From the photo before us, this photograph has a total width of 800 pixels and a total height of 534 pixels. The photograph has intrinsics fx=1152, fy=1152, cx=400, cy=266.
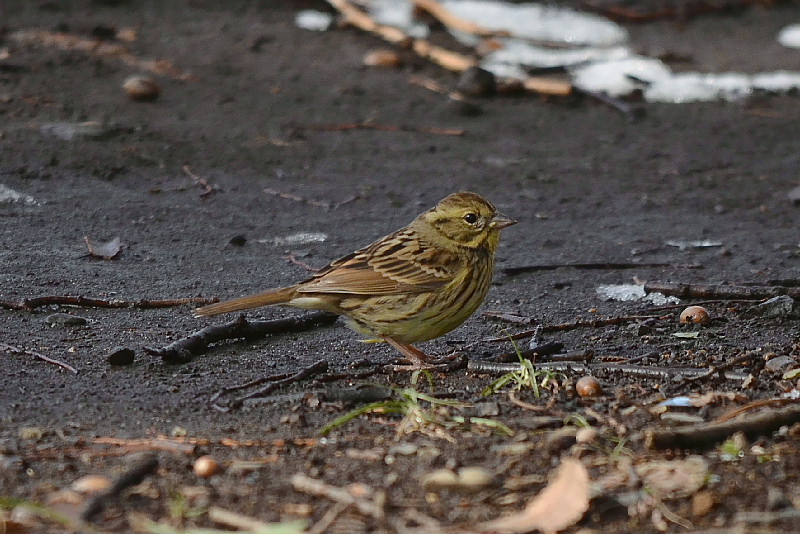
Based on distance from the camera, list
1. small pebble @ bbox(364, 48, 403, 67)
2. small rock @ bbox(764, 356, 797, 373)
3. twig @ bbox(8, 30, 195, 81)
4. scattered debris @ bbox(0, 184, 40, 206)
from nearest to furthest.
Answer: small rock @ bbox(764, 356, 797, 373), scattered debris @ bbox(0, 184, 40, 206), twig @ bbox(8, 30, 195, 81), small pebble @ bbox(364, 48, 403, 67)

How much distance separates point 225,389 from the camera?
193 inches

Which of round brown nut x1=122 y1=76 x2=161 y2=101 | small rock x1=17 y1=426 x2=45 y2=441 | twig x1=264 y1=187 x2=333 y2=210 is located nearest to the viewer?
small rock x1=17 y1=426 x2=45 y2=441

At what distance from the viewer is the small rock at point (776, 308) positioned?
5.89 metres

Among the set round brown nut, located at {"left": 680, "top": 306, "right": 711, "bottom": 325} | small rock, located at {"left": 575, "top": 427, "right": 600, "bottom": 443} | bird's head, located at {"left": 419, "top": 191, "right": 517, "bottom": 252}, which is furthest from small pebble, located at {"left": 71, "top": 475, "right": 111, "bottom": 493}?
round brown nut, located at {"left": 680, "top": 306, "right": 711, "bottom": 325}

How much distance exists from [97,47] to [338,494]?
8.47m

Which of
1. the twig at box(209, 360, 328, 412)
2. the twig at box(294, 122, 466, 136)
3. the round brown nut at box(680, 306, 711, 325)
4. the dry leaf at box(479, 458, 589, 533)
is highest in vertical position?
the dry leaf at box(479, 458, 589, 533)

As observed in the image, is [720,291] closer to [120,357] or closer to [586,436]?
[586,436]

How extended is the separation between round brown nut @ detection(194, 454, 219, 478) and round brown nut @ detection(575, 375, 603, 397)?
1.59 meters

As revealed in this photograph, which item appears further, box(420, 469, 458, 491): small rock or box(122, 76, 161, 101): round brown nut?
box(122, 76, 161, 101): round brown nut

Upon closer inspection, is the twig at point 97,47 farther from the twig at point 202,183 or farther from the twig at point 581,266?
the twig at point 581,266

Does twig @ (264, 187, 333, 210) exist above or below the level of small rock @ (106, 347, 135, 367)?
below

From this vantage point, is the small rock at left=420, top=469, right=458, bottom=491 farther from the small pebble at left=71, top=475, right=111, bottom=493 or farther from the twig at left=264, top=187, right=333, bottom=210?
the twig at left=264, top=187, right=333, bottom=210

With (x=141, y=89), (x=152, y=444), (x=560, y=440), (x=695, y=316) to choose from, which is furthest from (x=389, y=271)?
(x=141, y=89)

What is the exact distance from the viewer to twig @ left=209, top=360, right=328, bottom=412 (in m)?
4.74
